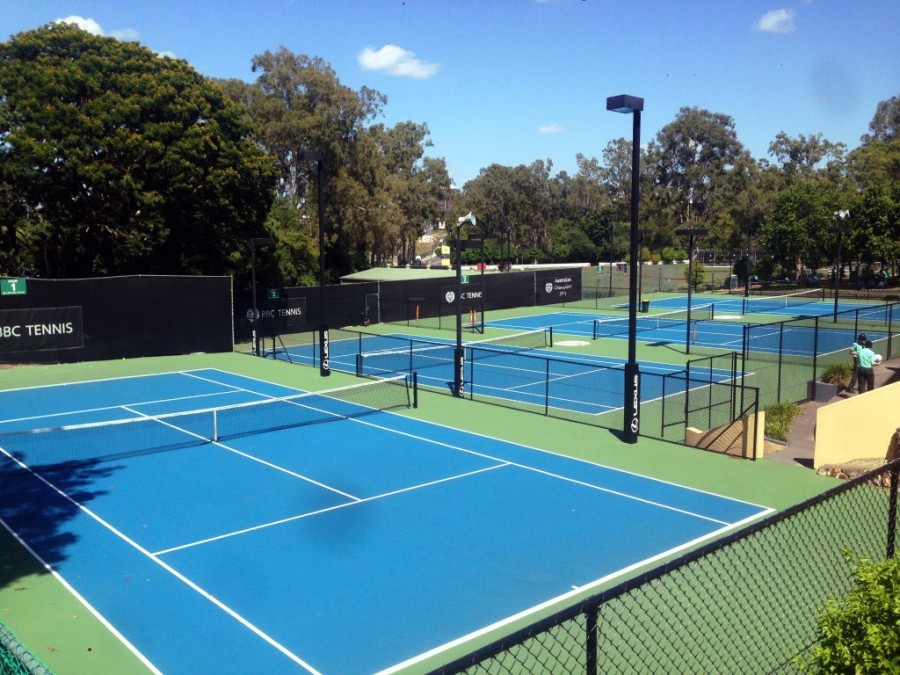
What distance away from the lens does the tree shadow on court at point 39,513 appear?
11547 mm

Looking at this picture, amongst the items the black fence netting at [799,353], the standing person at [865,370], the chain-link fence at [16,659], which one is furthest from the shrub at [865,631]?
the standing person at [865,370]

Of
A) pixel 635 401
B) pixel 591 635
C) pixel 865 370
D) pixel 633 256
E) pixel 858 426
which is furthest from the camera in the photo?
pixel 865 370

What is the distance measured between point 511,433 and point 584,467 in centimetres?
312

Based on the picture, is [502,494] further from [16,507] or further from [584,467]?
[16,507]

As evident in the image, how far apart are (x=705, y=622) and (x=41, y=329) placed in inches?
1139

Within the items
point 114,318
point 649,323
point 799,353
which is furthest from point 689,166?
point 114,318

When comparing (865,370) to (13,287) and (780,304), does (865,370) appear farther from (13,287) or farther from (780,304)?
(780,304)

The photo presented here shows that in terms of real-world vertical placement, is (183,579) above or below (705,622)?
below

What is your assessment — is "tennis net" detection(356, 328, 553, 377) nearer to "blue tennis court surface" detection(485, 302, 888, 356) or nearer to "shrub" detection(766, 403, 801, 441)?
"blue tennis court surface" detection(485, 302, 888, 356)

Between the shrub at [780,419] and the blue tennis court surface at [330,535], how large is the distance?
15.0ft

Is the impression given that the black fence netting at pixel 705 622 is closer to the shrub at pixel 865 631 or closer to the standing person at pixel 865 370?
the shrub at pixel 865 631

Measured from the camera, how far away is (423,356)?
32.1 meters

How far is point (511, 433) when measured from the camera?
1897 cm

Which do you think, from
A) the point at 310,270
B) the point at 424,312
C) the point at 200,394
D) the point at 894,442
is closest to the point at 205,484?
the point at 200,394
